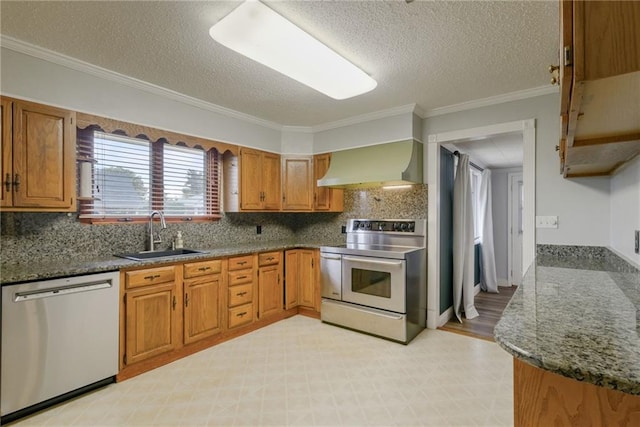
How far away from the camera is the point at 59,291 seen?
83.0 inches

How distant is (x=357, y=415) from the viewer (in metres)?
2.03

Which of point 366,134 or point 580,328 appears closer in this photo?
point 580,328

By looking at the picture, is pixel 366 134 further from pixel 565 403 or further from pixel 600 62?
pixel 565 403

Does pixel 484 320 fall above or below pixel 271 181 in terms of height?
Answer: below

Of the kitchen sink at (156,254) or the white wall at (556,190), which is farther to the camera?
the kitchen sink at (156,254)

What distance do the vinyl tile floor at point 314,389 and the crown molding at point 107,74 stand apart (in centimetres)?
244

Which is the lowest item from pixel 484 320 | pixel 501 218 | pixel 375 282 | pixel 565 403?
pixel 484 320

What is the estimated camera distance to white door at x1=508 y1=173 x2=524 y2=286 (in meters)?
5.75

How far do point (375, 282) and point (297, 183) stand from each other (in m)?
1.67

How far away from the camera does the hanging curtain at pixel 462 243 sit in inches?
153

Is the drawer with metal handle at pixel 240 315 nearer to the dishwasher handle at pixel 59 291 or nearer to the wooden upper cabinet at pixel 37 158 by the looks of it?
the dishwasher handle at pixel 59 291

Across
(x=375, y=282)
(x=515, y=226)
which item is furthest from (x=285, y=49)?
(x=515, y=226)

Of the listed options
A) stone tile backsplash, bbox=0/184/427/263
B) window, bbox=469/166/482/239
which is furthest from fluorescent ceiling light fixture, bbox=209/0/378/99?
window, bbox=469/166/482/239

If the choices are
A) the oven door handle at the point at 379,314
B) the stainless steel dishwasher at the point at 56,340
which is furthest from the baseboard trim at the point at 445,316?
the stainless steel dishwasher at the point at 56,340
